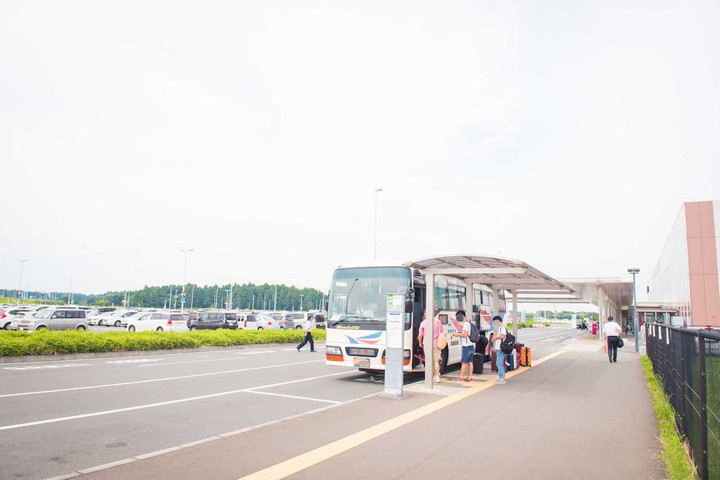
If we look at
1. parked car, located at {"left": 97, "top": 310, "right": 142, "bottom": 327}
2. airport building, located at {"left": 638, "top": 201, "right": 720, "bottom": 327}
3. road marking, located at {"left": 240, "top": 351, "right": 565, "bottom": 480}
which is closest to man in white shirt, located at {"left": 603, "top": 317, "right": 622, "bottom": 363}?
road marking, located at {"left": 240, "top": 351, "right": 565, "bottom": 480}

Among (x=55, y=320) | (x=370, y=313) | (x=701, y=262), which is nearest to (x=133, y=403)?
(x=370, y=313)

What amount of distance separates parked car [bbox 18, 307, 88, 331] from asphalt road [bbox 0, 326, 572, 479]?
1415 centimetres

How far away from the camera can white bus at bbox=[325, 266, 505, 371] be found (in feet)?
41.4

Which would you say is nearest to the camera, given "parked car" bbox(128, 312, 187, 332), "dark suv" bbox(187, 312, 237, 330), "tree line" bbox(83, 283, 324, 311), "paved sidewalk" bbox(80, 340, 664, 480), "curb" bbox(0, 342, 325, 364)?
"paved sidewalk" bbox(80, 340, 664, 480)

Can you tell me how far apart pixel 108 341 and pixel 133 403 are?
11.5 m

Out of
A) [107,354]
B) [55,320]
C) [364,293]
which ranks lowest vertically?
[107,354]

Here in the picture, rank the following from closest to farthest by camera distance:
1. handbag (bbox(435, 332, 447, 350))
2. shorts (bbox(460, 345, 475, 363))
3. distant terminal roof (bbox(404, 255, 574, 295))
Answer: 1. distant terminal roof (bbox(404, 255, 574, 295))
2. handbag (bbox(435, 332, 447, 350))
3. shorts (bbox(460, 345, 475, 363))

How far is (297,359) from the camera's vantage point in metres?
20.0

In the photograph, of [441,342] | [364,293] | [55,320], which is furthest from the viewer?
[55,320]

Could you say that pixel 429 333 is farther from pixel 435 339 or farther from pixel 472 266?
pixel 472 266

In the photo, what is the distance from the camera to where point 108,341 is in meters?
19.8

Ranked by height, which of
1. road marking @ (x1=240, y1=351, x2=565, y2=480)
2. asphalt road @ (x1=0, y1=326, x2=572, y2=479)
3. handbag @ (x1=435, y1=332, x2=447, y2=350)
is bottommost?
asphalt road @ (x1=0, y1=326, x2=572, y2=479)

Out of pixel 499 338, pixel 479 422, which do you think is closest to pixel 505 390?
pixel 499 338

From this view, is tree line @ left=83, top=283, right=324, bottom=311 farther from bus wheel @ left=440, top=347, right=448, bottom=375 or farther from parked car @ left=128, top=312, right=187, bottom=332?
bus wheel @ left=440, top=347, right=448, bottom=375
